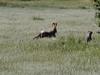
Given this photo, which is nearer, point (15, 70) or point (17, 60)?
point (15, 70)

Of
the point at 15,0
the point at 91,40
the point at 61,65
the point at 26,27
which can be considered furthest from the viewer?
the point at 15,0

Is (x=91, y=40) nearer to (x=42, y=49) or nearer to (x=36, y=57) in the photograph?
(x=42, y=49)

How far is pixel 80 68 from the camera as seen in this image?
51.2ft

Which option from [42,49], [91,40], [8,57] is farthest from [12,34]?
[8,57]

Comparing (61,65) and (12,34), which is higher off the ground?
(61,65)

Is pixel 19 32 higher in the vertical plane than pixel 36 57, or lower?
lower

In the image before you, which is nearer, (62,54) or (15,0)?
(62,54)

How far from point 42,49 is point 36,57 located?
227 cm

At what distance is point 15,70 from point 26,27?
715 inches

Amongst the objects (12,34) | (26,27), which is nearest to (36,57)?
(12,34)

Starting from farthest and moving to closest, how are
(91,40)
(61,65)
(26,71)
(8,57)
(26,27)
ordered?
1. (26,27)
2. (91,40)
3. (8,57)
4. (61,65)
5. (26,71)

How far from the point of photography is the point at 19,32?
2900cm

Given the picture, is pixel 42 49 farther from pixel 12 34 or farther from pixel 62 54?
pixel 12 34

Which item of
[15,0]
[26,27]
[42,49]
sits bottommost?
[15,0]
